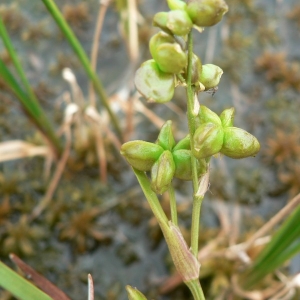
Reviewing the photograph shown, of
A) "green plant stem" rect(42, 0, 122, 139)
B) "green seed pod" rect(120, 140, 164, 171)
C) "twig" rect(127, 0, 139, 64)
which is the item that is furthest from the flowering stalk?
"twig" rect(127, 0, 139, 64)

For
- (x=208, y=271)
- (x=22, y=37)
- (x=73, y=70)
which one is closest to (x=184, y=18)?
(x=208, y=271)

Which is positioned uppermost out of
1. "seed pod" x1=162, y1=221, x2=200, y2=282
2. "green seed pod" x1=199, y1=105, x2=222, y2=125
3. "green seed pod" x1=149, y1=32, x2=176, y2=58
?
"green seed pod" x1=149, y1=32, x2=176, y2=58

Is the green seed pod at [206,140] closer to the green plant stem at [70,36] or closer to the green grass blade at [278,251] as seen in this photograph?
the green grass blade at [278,251]

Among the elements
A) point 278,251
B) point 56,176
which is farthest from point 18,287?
point 56,176

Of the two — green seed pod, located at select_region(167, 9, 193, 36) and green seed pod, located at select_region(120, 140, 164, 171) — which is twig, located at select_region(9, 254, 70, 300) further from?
green seed pod, located at select_region(167, 9, 193, 36)

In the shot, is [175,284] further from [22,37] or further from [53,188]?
[22,37]

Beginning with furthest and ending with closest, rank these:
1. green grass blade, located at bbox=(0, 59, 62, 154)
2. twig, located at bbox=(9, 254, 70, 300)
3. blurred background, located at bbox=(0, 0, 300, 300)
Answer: blurred background, located at bbox=(0, 0, 300, 300) < green grass blade, located at bbox=(0, 59, 62, 154) < twig, located at bbox=(9, 254, 70, 300)
